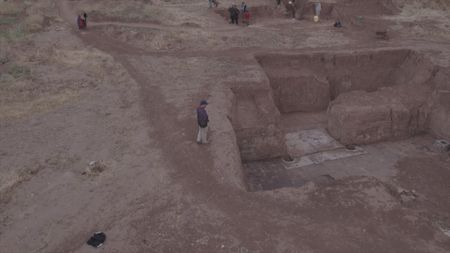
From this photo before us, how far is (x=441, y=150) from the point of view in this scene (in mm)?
17516

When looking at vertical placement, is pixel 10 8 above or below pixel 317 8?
above

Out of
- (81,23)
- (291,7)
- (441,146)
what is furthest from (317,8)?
(81,23)

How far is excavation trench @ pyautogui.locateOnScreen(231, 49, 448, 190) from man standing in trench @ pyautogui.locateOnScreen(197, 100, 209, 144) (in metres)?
2.97

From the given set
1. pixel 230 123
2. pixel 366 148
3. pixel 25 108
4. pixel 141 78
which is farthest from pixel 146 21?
pixel 366 148

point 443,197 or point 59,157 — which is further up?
point 59,157

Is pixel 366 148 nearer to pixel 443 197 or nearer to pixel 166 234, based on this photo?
pixel 443 197

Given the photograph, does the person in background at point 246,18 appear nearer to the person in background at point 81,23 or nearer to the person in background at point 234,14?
the person in background at point 234,14

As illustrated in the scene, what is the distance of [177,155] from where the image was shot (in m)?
12.1

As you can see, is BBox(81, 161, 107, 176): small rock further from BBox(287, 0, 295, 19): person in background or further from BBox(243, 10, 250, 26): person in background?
BBox(287, 0, 295, 19): person in background

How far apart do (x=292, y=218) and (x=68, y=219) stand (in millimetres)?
5690

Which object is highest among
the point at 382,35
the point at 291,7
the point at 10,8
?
the point at 10,8

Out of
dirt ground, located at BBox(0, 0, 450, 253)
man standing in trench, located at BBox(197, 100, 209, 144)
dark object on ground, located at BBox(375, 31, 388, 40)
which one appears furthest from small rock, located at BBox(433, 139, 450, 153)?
man standing in trench, located at BBox(197, 100, 209, 144)

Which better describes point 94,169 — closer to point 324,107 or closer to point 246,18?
point 324,107

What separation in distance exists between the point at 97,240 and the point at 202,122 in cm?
489
